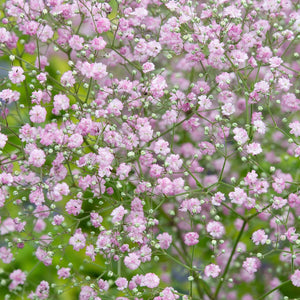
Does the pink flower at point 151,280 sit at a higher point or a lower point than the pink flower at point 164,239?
lower

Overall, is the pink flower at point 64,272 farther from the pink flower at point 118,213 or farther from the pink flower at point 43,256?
the pink flower at point 118,213

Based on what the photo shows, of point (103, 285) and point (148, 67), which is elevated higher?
point (148, 67)

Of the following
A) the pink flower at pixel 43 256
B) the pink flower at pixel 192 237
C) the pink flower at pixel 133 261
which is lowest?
the pink flower at pixel 133 261

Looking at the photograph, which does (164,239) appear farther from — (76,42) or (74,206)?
(76,42)

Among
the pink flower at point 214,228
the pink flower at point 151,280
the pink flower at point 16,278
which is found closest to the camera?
the pink flower at point 151,280

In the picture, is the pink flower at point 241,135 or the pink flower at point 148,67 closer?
the pink flower at point 241,135

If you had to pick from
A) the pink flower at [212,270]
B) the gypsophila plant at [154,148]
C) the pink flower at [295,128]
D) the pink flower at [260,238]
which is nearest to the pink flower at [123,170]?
the gypsophila plant at [154,148]

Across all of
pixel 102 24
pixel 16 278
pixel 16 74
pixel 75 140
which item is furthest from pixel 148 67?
pixel 16 278

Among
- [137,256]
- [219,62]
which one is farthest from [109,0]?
[137,256]

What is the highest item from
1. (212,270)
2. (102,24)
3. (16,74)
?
(102,24)
